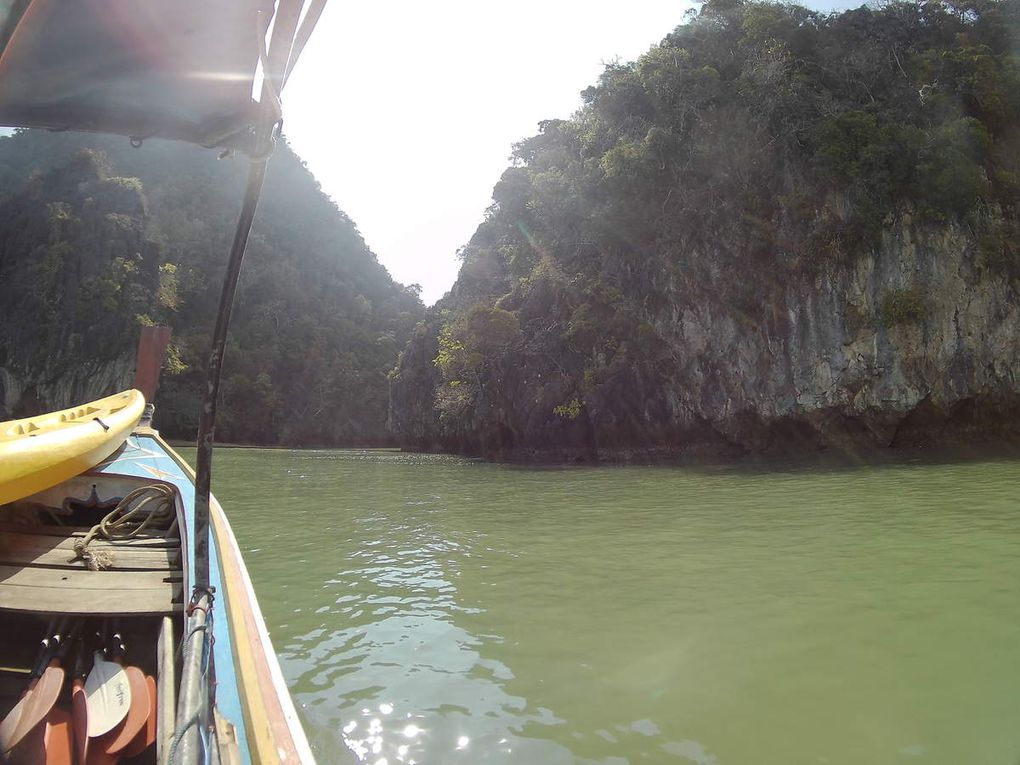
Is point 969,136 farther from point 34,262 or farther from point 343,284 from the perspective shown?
point 343,284

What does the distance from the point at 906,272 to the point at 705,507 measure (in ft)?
39.9

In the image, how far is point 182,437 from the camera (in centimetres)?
3641

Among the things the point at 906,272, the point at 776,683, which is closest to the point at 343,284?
the point at 906,272

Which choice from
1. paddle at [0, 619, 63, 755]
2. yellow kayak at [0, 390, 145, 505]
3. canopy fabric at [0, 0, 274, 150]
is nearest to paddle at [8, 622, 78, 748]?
paddle at [0, 619, 63, 755]

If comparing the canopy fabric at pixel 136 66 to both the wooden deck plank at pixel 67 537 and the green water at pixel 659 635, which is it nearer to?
the green water at pixel 659 635

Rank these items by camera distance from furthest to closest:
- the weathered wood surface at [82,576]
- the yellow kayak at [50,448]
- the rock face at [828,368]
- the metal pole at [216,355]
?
the rock face at [828,368]
the weathered wood surface at [82,576]
the yellow kayak at [50,448]
the metal pole at [216,355]

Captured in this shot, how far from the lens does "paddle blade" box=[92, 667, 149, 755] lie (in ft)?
5.56

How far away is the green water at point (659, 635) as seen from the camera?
207cm

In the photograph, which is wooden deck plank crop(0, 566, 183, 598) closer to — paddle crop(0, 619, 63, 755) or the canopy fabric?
paddle crop(0, 619, 63, 755)

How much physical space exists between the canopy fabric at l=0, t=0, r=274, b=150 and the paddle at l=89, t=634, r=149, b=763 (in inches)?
71.2

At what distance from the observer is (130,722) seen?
1782mm

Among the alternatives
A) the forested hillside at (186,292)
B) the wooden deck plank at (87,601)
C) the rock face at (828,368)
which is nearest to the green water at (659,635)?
the wooden deck plank at (87,601)

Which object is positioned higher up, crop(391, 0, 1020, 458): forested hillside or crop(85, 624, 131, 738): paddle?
crop(391, 0, 1020, 458): forested hillside

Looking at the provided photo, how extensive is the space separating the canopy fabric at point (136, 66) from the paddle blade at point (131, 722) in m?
1.81
